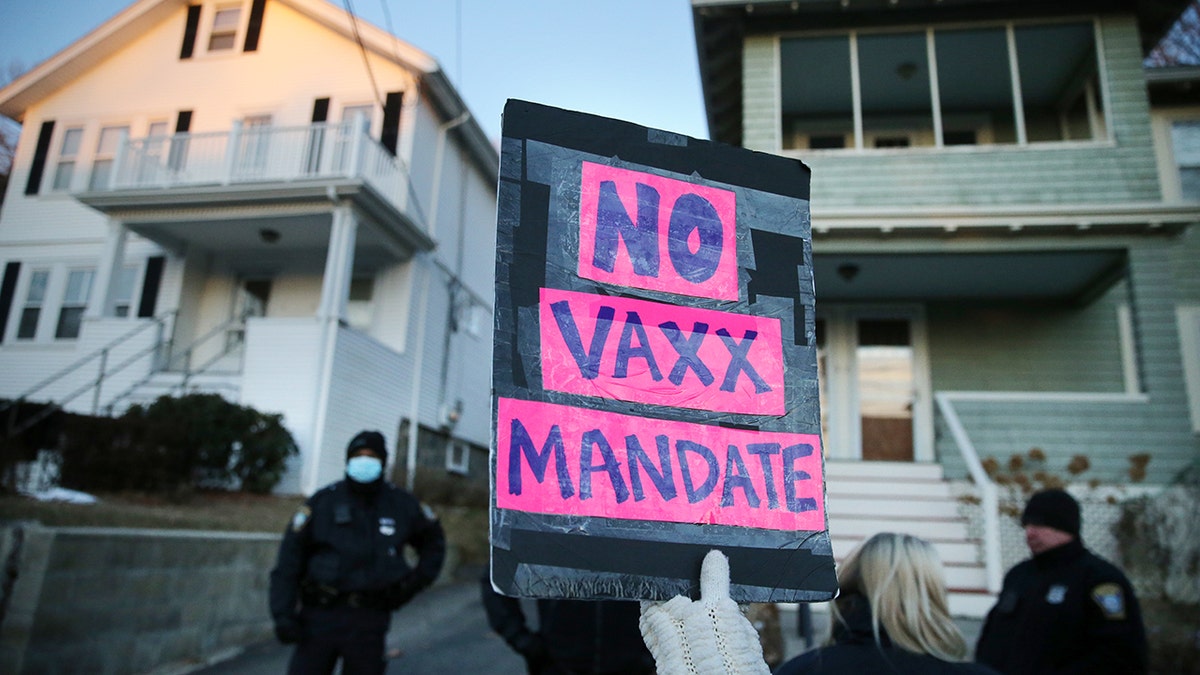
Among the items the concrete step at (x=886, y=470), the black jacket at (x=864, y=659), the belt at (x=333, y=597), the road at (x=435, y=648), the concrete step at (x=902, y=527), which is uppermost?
the concrete step at (x=886, y=470)

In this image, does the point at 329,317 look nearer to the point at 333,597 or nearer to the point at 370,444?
the point at 370,444

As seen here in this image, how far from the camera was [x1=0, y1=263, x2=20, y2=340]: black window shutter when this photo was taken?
15.1 m

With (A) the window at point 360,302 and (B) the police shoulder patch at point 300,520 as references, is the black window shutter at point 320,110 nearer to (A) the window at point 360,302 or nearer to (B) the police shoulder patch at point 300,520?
(A) the window at point 360,302

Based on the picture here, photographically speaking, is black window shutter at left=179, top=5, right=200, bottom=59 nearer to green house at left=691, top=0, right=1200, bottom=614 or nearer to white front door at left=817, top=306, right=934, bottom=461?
green house at left=691, top=0, right=1200, bottom=614

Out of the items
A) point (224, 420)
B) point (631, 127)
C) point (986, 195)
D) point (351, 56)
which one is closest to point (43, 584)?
point (631, 127)

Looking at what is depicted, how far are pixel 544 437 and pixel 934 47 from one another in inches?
394

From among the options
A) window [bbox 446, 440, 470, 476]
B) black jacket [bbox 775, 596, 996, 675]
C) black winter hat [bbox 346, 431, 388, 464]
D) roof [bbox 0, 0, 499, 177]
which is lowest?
black jacket [bbox 775, 596, 996, 675]

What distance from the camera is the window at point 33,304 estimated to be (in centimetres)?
1491

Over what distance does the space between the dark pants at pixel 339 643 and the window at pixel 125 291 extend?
1263 centimetres

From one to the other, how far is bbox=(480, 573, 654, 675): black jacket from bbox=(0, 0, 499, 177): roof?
12.3m

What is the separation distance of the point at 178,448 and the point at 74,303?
25.2ft

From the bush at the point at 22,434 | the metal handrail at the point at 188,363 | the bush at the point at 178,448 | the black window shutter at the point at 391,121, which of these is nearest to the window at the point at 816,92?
the black window shutter at the point at 391,121

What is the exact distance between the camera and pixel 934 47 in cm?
997

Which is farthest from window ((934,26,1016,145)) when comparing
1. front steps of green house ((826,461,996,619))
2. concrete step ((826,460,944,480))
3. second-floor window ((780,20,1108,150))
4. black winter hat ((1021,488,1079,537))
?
black winter hat ((1021,488,1079,537))
